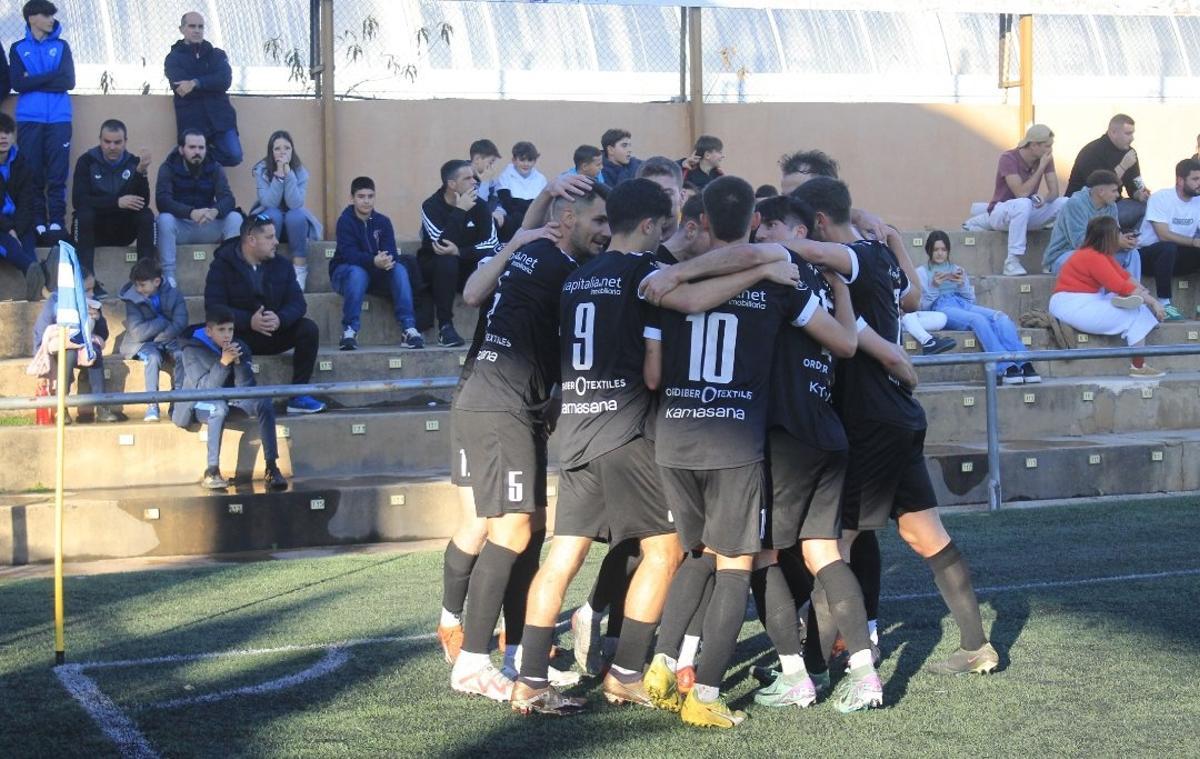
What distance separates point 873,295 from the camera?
587cm

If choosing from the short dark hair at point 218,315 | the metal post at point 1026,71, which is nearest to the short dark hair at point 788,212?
the short dark hair at point 218,315

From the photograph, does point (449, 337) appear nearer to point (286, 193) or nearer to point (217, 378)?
point (286, 193)

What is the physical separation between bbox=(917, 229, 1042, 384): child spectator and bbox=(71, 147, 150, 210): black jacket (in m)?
6.79

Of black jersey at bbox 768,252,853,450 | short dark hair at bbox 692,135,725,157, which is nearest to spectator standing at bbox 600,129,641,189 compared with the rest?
short dark hair at bbox 692,135,725,157

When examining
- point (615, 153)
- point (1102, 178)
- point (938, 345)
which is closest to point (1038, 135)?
point (1102, 178)

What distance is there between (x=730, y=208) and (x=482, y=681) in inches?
79.9

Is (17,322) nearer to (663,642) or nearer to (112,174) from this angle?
(112,174)

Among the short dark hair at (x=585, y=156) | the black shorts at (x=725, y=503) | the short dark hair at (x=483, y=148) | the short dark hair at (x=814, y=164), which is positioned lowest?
the black shorts at (x=725, y=503)

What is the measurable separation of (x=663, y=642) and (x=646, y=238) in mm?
1507

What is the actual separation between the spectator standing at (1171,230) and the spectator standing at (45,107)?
10157mm

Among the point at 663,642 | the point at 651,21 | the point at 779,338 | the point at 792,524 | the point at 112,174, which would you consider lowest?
the point at 663,642

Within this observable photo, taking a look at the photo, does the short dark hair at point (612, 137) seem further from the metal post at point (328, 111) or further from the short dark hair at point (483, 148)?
the metal post at point (328, 111)

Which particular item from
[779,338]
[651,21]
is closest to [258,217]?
[651,21]

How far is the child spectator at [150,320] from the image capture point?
10797mm
